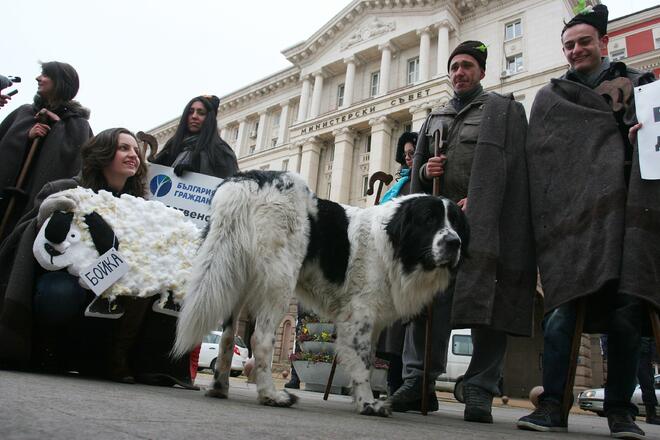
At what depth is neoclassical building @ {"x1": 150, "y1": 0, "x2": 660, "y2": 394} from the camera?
27531 mm

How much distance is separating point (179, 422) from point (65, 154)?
369 centimetres

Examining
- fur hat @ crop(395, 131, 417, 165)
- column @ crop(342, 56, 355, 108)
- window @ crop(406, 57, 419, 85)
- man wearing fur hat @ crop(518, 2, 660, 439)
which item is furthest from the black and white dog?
column @ crop(342, 56, 355, 108)

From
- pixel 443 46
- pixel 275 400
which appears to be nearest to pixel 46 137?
pixel 275 400

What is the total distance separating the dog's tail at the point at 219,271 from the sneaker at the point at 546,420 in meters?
1.93

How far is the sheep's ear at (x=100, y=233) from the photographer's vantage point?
3184 mm

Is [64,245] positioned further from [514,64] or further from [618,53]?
[618,53]

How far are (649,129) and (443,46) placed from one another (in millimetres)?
29726

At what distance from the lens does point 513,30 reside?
2934 cm

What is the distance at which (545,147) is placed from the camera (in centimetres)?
352

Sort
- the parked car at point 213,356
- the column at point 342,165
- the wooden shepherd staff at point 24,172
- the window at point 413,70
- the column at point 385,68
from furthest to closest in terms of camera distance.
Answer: the column at point 385,68 → the window at point 413,70 → the column at point 342,165 → the parked car at point 213,356 → the wooden shepherd staff at point 24,172

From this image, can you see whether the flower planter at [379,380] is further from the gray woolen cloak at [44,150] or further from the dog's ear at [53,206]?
the dog's ear at [53,206]

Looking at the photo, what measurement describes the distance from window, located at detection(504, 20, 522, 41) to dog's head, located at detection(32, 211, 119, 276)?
30.6m

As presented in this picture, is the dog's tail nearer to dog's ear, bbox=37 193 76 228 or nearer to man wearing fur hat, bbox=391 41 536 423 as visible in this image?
dog's ear, bbox=37 193 76 228

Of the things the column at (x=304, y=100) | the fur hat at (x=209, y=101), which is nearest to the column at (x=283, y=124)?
the column at (x=304, y=100)
